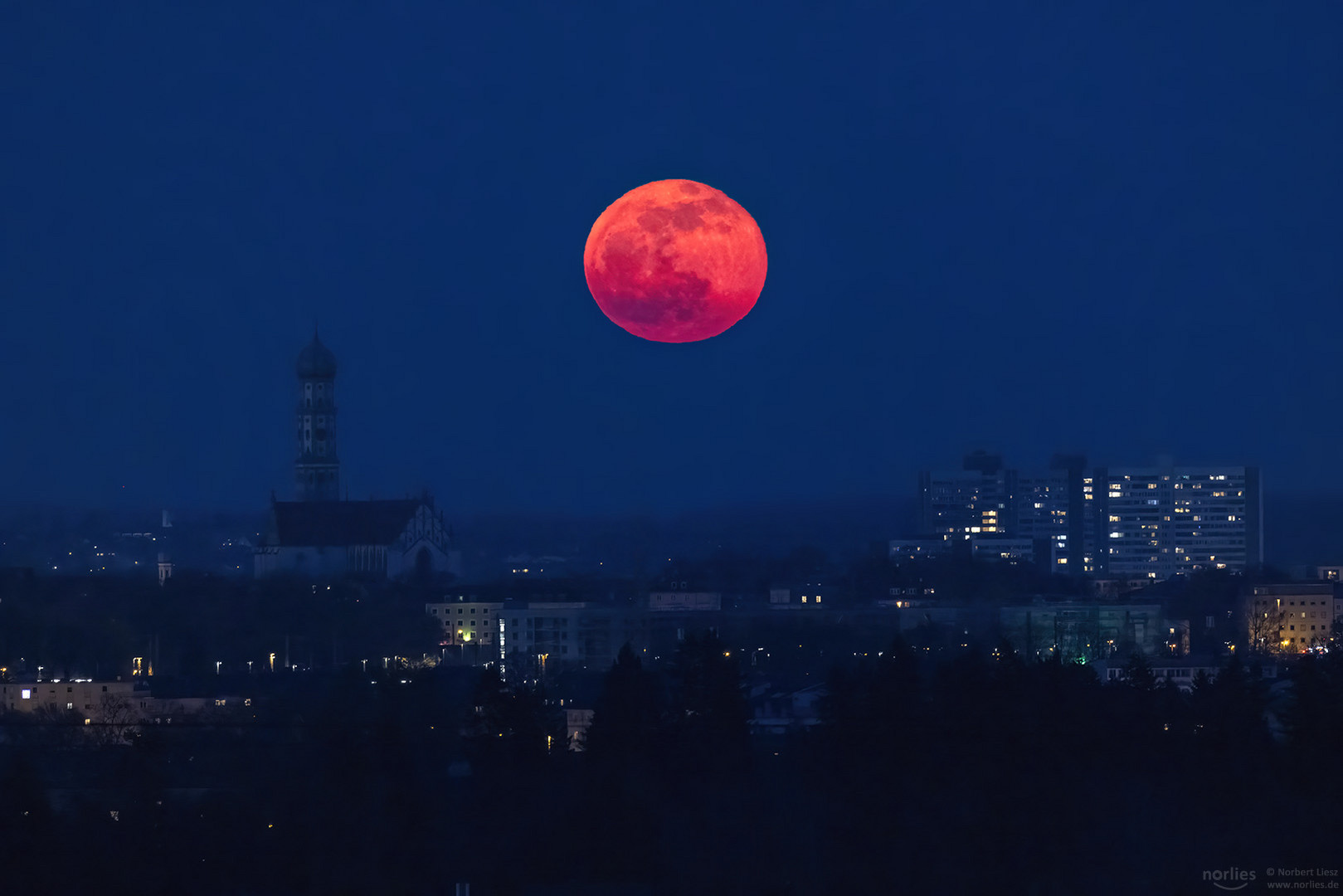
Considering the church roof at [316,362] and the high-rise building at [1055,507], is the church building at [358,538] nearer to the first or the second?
the church roof at [316,362]

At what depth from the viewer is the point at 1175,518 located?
79500 mm

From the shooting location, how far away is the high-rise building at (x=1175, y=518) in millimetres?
78188

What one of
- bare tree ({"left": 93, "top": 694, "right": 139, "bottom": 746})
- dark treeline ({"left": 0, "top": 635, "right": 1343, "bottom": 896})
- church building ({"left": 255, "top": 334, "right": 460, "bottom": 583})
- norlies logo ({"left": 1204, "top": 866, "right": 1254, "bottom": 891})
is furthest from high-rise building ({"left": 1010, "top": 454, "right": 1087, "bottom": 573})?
norlies logo ({"left": 1204, "top": 866, "right": 1254, "bottom": 891})

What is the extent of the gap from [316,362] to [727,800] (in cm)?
6303

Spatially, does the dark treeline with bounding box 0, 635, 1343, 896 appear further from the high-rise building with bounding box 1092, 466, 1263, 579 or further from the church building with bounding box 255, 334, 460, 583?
the high-rise building with bounding box 1092, 466, 1263, 579

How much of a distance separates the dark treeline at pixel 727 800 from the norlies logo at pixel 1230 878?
164 millimetres

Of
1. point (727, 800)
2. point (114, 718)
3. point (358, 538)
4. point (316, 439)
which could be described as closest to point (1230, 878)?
point (727, 800)

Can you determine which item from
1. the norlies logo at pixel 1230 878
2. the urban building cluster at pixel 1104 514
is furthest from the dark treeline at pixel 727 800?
the urban building cluster at pixel 1104 514

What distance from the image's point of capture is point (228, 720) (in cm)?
2588

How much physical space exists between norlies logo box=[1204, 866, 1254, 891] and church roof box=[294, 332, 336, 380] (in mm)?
66065

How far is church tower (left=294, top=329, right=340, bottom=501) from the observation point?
3054 inches

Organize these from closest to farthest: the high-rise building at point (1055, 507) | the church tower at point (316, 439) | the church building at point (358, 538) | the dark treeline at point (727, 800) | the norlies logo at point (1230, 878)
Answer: the norlies logo at point (1230, 878), the dark treeline at point (727, 800), the church building at point (358, 538), the church tower at point (316, 439), the high-rise building at point (1055, 507)

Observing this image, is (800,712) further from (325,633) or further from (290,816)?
(325,633)

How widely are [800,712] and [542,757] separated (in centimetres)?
776
